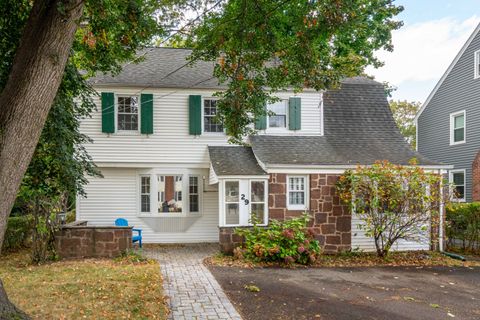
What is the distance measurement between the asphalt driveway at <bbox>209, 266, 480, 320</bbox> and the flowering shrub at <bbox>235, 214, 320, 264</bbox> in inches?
22.7

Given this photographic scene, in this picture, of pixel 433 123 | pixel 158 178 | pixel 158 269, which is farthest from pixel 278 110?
pixel 433 123

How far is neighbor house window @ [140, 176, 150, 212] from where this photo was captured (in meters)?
13.1

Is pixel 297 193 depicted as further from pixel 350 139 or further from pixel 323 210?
pixel 350 139

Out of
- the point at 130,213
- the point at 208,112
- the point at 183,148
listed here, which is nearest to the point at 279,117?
the point at 208,112

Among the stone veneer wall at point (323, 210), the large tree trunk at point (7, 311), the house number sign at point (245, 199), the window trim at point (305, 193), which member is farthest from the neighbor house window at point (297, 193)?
the large tree trunk at point (7, 311)

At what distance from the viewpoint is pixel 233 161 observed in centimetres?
1193

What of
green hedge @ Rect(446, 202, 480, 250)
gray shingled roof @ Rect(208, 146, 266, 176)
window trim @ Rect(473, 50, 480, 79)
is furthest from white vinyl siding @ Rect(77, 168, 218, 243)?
window trim @ Rect(473, 50, 480, 79)

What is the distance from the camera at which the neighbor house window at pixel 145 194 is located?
42.8ft

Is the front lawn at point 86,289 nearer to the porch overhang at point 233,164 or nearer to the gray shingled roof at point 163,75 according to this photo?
the porch overhang at point 233,164

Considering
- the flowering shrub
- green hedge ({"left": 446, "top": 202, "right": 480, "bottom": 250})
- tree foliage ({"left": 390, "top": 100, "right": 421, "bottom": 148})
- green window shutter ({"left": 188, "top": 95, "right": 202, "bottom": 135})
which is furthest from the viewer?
tree foliage ({"left": 390, "top": 100, "right": 421, "bottom": 148})

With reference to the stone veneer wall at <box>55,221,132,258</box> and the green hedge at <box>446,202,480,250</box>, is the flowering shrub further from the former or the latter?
the green hedge at <box>446,202,480,250</box>

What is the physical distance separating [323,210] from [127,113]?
711 cm

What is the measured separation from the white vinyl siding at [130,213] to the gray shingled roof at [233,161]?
1.10m

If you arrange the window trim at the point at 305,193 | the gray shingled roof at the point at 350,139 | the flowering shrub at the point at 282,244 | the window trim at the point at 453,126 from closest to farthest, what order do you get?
the flowering shrub at the point at 282,244 < the window trim at the point at 305,193 < the gray shingled roof at the point at 350,139 < the window trim at the point at 453,126
